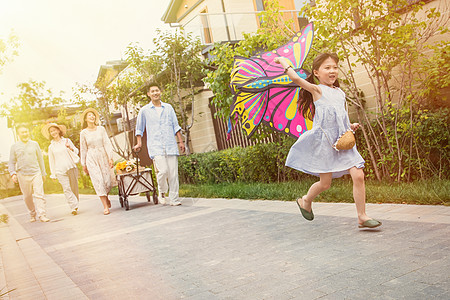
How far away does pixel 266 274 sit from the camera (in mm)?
3832

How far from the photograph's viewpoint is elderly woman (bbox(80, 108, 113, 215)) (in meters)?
10.1

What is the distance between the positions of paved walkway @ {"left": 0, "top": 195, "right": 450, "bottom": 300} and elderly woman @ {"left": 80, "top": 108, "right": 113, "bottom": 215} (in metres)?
2.73

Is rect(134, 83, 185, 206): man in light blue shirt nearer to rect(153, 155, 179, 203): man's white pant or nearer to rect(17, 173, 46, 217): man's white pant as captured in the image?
rect(153, 155, 179, 203): man's white pant

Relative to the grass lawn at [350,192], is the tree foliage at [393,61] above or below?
above

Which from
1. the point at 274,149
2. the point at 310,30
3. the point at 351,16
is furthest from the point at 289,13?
the point at 310,30

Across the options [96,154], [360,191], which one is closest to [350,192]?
[360,191]

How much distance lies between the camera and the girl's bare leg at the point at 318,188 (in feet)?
A: 16.6

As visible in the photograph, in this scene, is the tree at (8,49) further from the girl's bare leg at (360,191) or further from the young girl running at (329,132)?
the girl's bare leg at (360,191)

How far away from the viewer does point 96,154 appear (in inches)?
401

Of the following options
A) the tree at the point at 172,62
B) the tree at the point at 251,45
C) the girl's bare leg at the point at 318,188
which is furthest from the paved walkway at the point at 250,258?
the tree at the point at 172,62

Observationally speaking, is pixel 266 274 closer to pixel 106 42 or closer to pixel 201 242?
pixel 201 242

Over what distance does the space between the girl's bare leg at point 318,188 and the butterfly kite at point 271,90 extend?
1383 millimetres

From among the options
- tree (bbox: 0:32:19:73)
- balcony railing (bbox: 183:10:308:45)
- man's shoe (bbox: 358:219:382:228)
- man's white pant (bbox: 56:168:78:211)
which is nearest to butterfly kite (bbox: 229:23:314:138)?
man's shoe (bbox: 358:219:382:228)

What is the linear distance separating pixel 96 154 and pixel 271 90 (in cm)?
476
